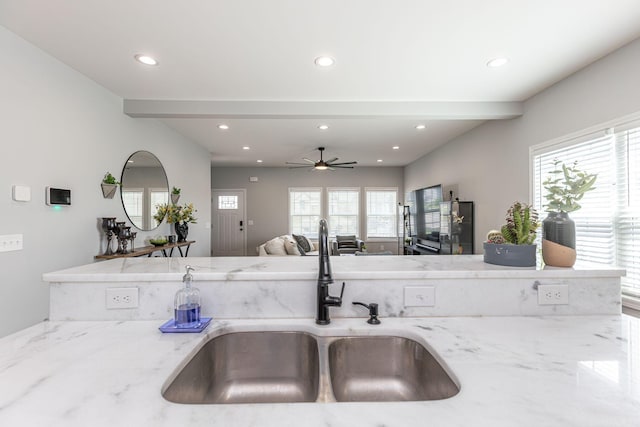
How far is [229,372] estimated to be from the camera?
101 cm

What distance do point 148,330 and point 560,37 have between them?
120 inches

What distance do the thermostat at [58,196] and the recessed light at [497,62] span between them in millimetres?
3693

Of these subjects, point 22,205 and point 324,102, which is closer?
point 22,205

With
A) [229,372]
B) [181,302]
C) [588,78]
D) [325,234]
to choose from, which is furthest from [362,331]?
[588,78]

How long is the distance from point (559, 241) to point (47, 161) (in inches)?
133

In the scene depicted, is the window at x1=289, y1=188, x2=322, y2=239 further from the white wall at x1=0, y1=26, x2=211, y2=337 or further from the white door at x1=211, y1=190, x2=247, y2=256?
the white wall at x1=0, y1=26, x2=211, y2=337

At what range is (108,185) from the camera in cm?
296

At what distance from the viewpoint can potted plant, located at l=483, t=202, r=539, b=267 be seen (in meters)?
1.22

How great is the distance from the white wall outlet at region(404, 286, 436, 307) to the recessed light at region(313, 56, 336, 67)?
2031 mm

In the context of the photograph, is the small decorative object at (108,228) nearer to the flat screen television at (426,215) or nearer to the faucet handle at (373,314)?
the faucet handle at (373,314)

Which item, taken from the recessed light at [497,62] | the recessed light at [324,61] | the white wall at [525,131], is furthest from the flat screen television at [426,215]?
the recessed light at [324,61]

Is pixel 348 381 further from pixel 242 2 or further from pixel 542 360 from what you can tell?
pixel 242 2

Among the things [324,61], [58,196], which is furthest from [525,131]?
[58,196]

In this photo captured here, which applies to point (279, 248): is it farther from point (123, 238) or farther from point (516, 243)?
point (516, 243)
